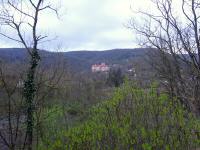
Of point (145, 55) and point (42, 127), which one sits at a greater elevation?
point (145, 55)

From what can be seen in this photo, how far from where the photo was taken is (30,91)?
13.5 meters

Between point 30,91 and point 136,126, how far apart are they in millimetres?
6736

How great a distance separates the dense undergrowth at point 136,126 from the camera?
7.29 m

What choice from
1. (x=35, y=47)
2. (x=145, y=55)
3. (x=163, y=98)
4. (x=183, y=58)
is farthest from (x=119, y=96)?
(x=145, y=55)

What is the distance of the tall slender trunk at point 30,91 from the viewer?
43.0ft

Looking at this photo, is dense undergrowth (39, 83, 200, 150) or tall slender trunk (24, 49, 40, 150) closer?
dense undergrowth (39, 83, 200, 150)

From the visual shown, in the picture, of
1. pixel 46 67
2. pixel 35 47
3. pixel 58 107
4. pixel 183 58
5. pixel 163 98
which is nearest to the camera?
pixel 163 98

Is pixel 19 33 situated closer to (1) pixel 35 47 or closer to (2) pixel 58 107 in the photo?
(1) pixel 35 47

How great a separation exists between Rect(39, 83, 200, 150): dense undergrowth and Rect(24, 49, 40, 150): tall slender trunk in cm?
495

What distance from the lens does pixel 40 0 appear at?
47.1ft

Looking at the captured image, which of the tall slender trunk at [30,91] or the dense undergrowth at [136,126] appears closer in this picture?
the dense undergrowth at [136,126]

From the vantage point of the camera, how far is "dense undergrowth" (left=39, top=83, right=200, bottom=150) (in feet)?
23.9

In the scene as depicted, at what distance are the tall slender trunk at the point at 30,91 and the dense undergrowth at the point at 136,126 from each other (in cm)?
495

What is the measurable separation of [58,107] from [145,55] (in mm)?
5458
